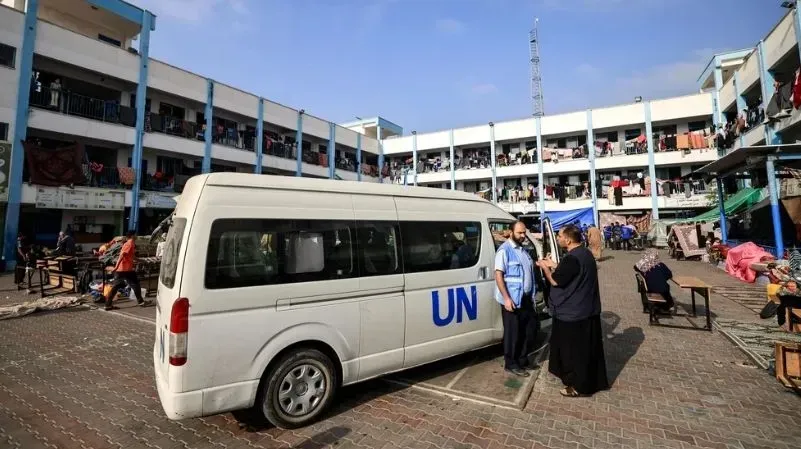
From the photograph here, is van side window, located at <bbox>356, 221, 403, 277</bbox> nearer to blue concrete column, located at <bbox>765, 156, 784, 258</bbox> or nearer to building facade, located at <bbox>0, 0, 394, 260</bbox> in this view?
blue concrete column, located at <bbox>765, 156, 784, 258</bbox>

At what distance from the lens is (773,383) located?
4188mm

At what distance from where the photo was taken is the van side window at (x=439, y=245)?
4.23 meters

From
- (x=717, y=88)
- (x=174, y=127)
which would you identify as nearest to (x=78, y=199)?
(x=174, y=127)

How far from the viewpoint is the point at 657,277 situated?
671 centimetres

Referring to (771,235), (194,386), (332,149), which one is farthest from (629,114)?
(194,386)

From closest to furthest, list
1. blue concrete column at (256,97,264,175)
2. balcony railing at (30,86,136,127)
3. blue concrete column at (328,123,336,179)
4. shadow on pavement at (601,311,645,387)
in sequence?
1. shadow on pavement at (601,311,645,387)
2. balcony railing at (30,86,136,127)
3. blue concrete column at (256,97,264,175)
4. blue concrete column at (328,123,336,179)

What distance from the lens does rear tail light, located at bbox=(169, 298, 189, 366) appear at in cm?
288

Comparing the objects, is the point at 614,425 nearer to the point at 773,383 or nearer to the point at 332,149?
the point at 773,383

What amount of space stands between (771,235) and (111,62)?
28313mm

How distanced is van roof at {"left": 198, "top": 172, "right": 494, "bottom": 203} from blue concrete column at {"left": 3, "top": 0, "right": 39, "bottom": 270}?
18074 millimetres

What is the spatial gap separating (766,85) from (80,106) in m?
31.1

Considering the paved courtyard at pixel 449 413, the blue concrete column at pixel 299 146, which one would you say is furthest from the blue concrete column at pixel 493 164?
the paved courtyard at pixel 449 413

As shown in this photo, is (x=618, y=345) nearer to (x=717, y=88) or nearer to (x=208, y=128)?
(x=208, y=128)

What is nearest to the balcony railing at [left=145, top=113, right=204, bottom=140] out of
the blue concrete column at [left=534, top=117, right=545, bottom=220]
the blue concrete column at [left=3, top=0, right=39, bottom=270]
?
the blue concrete column at [left=3, top=0, right=39, bottom=270]
